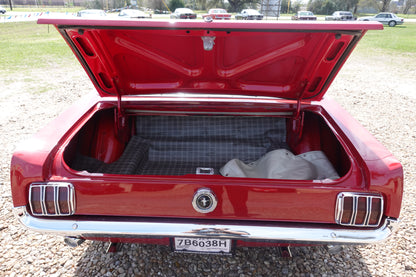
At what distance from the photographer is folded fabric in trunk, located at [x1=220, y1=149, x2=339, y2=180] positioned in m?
2.10

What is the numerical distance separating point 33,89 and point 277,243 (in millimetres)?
6735

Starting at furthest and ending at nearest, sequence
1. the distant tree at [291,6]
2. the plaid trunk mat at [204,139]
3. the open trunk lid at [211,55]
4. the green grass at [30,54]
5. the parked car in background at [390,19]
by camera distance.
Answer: the distant tree at [291,6], the parked car in background at [390,19], the green grass at [30,54], the plaid trunk mat at [204,139], the open trunk lid at [211,55]

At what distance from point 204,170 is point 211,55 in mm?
825

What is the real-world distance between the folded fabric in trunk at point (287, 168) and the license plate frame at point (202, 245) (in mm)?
638

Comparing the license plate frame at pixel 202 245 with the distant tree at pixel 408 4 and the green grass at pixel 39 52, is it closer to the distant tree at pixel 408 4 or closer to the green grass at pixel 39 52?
the green grass at pixel 39 52

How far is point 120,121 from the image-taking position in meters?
2.62

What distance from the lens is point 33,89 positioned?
655 cm

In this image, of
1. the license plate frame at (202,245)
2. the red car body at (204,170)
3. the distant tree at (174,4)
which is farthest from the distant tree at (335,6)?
the license plate frame at (202,245)

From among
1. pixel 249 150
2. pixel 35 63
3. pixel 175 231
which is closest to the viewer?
pixel 175 231

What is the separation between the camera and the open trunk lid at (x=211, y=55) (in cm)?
153

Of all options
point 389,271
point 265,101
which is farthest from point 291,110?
point 389,271

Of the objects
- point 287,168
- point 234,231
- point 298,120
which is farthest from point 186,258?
point 298,120

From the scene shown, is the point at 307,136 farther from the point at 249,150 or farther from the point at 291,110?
the point at 249,150

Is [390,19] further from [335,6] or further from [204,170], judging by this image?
[204,170]
